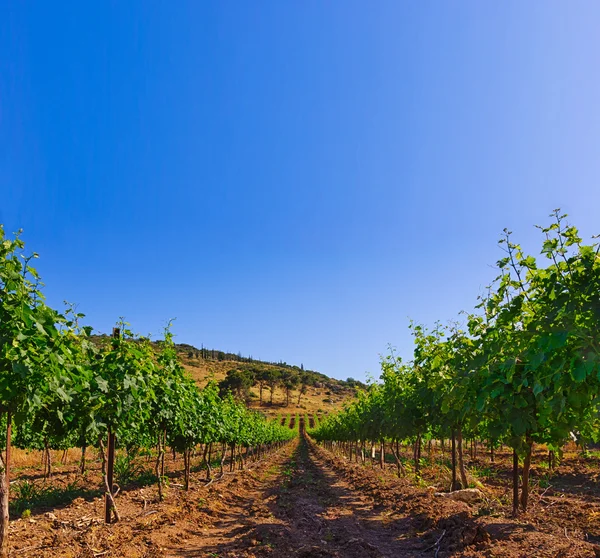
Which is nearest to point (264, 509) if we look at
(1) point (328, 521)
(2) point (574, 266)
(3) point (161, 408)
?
(1) point (328, 521)

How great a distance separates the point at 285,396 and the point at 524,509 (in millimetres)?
115118

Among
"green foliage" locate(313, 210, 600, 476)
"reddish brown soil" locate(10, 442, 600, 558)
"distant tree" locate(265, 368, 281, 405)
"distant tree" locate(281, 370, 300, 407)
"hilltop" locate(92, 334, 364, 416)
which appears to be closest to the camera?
"green foliage" locate(313, 210, 600, 476)

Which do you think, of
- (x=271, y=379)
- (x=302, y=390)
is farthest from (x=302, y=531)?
(x=302, y=390)

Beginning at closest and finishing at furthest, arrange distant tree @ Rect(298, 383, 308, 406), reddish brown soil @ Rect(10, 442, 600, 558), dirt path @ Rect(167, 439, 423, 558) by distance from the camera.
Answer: reddish brown soil @ Rect(10, 442, 600, 558), dirt path @ Rect(167, 439, 423, 558), distant tree @ Rect(298, 383, 308, 406)

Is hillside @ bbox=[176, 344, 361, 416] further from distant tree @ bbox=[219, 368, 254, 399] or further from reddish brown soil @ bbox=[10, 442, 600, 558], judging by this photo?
reddish brown soil @ bbox=[10, 442, 600, 558]

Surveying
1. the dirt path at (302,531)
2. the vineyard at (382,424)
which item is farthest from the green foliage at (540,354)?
the dirt path at (302,531)

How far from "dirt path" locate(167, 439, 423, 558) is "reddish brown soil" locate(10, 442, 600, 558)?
22 millimetres

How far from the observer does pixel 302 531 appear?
946 centimetres

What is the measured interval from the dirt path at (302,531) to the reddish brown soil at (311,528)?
2cm

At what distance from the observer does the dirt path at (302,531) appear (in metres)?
7.73

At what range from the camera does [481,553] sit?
21.8ft

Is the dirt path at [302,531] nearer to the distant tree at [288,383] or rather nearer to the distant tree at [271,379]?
the distant tree at [288,383]

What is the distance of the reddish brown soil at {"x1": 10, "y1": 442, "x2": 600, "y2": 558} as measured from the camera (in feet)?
23.1

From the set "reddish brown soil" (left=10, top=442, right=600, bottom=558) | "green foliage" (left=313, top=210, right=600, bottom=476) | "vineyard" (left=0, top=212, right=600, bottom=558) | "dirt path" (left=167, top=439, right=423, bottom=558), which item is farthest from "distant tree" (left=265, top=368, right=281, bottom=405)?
"green foliage" (left=313, top=210, right=600, bottom=476)
